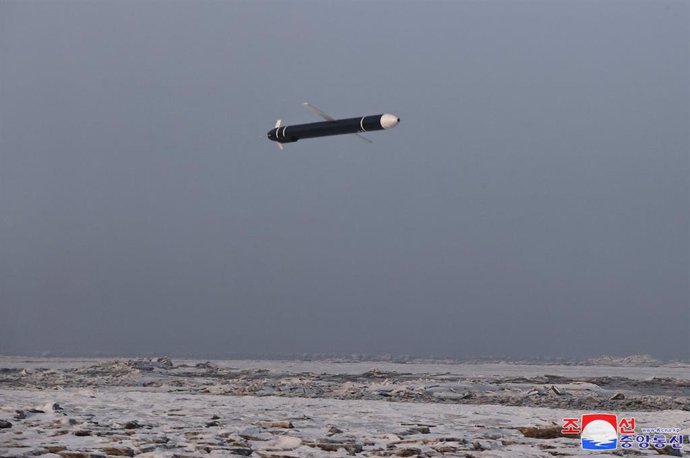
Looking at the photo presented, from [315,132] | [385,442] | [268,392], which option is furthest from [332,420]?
[315,132]

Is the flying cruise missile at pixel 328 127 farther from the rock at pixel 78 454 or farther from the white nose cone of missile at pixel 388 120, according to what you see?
the rock at pixel 78 454

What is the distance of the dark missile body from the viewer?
2477cm

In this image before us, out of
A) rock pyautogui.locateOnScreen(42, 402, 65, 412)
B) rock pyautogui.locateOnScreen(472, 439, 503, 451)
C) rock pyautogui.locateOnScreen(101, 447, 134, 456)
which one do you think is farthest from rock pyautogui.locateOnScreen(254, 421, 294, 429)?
rock pyautogui.locateOnScreen(42, 402, 65, 412)

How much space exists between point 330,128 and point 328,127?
12cm

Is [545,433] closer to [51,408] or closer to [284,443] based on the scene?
[284,443]

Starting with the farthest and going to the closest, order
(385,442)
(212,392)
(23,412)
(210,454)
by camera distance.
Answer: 1. (212,392)
2. (23,412)
3. (385,442)
4. (210,454)

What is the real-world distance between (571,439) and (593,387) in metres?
13.2

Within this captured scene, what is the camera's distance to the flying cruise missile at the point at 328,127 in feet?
81.1

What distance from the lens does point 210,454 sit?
10125 millimetres

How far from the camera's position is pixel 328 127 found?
26.7 meters

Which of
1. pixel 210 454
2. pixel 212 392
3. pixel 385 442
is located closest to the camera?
pixel 210 454

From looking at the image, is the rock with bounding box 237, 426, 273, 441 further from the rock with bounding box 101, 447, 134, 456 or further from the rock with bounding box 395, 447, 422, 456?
the rock with bounding box 395, 447, 422, 456

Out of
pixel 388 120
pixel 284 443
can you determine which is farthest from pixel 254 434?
pixel 388 120

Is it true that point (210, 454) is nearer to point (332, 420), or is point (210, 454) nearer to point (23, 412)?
point (332, 420)
